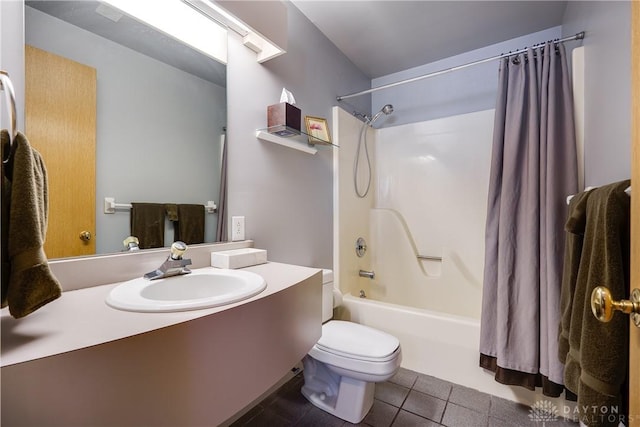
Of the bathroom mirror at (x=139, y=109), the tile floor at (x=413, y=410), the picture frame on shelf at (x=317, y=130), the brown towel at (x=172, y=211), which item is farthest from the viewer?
the picture frame on shelf at (x=317, y=130)

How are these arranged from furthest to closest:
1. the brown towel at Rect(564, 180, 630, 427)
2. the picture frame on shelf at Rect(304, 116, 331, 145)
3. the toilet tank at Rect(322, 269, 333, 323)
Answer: the picture frame on shelf at Rect(304, 116, 331, 145), the toilet tank at Rect(322, 269, 333, 323), the brown towel at Rect(564, 180, 630, 427)

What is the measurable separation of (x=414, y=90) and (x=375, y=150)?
636mm

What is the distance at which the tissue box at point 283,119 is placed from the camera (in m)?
1.45

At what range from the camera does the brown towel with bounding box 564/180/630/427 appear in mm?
652

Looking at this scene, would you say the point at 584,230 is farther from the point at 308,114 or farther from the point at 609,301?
the point at 308,114

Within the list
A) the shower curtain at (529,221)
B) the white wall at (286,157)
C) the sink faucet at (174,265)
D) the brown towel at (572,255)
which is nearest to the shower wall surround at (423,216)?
the white wall at (286,157)

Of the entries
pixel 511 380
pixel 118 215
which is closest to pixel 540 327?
pixel 511 380

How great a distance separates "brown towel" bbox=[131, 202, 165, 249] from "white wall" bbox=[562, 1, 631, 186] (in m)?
1.69

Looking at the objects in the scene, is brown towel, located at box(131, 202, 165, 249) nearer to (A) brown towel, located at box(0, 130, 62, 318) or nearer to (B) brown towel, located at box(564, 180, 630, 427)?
(A) brown towel, located at box(0, 130, 62, 318)

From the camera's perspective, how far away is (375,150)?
8.68ft

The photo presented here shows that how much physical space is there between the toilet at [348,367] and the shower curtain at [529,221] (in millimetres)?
640

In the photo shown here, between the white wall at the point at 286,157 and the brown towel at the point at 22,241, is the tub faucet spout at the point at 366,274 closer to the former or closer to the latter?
the white wall at the point at 286,157

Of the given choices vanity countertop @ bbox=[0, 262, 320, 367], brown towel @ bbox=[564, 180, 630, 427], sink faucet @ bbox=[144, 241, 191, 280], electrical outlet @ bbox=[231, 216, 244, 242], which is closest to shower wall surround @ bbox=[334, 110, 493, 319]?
electrical outlet @ bbox=[231, 216, 244, 242]

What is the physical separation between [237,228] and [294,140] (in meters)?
0.67
